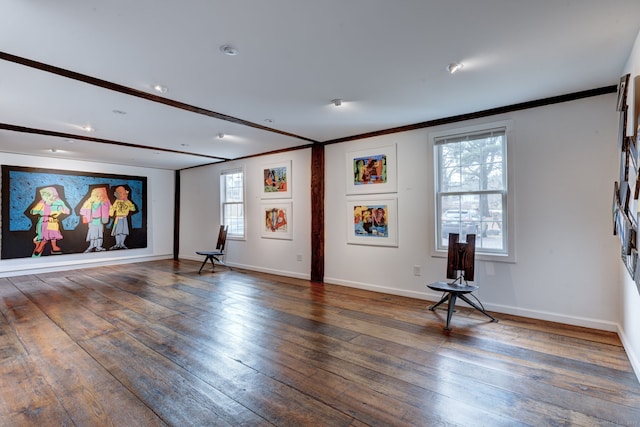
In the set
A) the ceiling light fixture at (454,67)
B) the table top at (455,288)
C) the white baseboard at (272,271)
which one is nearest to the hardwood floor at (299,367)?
the table top at (455,288)

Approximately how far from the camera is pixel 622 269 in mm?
2984

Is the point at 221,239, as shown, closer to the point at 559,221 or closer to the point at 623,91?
the point at 559,221

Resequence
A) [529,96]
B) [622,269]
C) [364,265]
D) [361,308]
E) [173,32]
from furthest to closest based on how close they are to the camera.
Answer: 1. [364,265]
2. [361,308]
3. [529,96]
4. [622,269]
5. [173,32]

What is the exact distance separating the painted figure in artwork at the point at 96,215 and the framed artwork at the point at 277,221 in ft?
12.7

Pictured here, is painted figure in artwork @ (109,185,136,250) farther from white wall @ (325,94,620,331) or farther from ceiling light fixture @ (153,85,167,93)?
white wall @ (325,94,620,331)

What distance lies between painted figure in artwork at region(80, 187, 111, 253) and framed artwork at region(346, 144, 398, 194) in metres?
5.81

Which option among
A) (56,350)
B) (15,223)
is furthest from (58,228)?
(56,350)

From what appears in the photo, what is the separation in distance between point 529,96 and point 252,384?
3847mm

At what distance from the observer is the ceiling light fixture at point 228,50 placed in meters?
2.38

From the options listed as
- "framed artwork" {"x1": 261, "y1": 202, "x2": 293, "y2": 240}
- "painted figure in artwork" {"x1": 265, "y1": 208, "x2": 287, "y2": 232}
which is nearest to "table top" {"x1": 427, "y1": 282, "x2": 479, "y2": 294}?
"framed artwork" {"x1": 261, "y1": 202, "x2": 293, "y2": 240}

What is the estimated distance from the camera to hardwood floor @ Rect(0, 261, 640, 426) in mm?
1899

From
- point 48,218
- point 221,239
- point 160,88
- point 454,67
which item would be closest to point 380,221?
point 454,67

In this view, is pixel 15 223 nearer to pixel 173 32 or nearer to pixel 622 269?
pixel 173 32

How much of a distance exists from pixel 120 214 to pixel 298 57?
6880 mm
